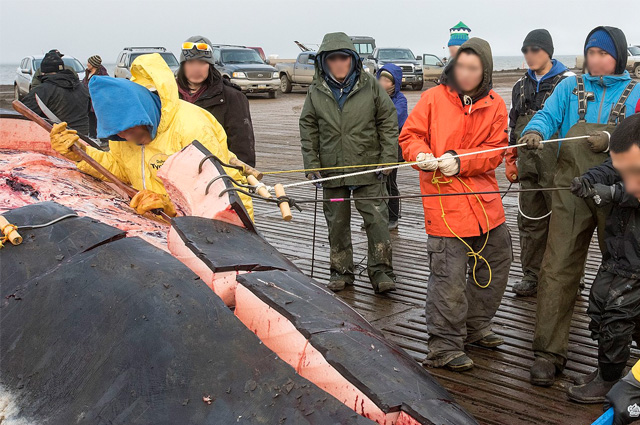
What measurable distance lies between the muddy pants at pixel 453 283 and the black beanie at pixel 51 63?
6.91 metres

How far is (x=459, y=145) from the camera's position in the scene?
4.60 metres

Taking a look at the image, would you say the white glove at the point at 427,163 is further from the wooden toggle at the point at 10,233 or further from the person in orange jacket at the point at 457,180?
the wooden toggle at the point at 10,233

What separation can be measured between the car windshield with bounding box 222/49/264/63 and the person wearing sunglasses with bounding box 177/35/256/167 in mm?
21863

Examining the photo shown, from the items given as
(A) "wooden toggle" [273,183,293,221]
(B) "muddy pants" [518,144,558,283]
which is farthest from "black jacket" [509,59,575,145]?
(A) "wooden toggle" [273,183,293,221]

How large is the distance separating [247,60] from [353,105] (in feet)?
74.4

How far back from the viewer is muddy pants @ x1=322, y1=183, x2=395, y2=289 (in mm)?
6109

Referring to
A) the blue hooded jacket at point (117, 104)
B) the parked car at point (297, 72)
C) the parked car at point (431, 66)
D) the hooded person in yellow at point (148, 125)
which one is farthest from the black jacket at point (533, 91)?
the parked car at point (431, 66)

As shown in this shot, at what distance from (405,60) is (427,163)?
88.1 feet

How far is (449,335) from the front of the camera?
4.58 meters

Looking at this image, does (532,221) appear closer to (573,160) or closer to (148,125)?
(573,160)

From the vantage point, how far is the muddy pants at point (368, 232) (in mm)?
6109

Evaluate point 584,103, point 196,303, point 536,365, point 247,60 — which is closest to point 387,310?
point 536,365

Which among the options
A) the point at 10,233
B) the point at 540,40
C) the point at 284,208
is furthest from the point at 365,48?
the point at 10,233

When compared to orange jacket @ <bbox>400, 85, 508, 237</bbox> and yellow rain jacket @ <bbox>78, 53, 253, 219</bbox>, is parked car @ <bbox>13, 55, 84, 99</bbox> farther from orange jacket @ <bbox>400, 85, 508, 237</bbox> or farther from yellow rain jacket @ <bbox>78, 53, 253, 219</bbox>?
orange jacket @ <bbox>400, 85, 508, 237</bbox>
